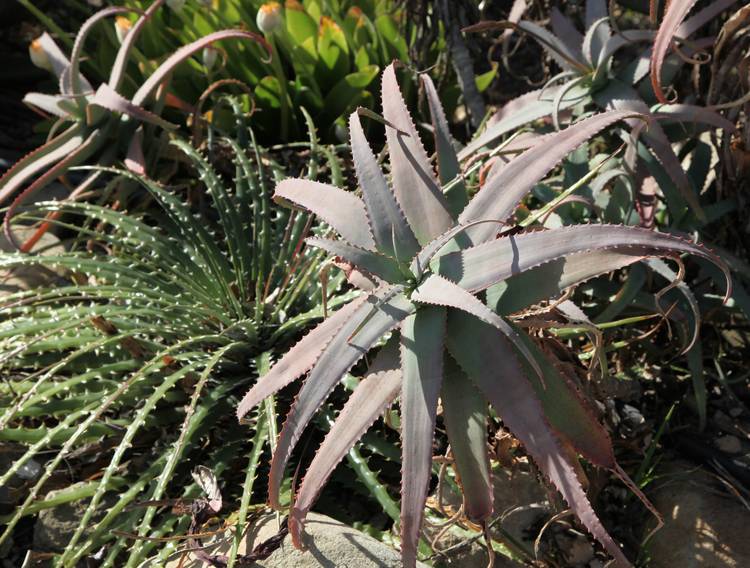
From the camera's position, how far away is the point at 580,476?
43.4 inches

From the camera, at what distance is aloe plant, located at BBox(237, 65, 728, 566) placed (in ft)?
3.12

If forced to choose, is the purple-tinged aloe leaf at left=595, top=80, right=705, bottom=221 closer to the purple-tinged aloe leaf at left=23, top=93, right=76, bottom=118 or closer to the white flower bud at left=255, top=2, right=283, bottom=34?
the white flower bud at left=255, top=2, right=283, bottom=34

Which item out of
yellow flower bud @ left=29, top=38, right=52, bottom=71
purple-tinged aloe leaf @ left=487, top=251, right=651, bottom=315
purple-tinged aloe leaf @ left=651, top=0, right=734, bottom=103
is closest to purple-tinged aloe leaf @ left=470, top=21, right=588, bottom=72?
purple-tinged aloe leaf @ left=651, top=0, right=734, bottom=103

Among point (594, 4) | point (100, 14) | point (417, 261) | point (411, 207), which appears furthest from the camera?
point (100, 14)

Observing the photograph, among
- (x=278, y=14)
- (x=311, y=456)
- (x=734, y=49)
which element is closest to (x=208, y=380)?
(x=311, y=456)

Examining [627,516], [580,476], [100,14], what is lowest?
[627,516]

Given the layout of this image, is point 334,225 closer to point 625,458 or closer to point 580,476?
point 580,476

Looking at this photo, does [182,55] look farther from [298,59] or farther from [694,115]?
[694,115]

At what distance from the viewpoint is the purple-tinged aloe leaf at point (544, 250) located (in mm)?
920

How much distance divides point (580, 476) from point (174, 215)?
1.13 meters

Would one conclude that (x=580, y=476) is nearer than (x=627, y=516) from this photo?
Yes

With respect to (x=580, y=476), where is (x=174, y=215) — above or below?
above

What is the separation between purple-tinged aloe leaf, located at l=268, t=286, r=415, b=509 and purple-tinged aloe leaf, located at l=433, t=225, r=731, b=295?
0.08 metres

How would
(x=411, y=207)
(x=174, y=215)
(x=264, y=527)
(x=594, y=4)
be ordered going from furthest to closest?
(x=174, y=215) → (x=594, y=4) → (x=264, y=527) → (x=411, y=207)
